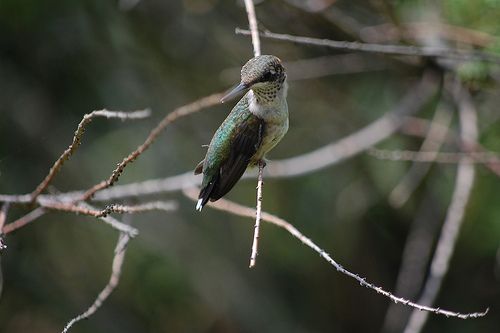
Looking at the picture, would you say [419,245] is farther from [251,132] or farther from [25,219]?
[25,219]

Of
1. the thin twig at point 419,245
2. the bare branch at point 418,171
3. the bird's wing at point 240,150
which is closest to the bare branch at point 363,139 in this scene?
the bare branch at point 418,171

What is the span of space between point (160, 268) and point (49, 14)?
1.61m

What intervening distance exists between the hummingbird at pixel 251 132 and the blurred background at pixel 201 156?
125cm

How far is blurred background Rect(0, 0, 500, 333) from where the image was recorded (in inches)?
149

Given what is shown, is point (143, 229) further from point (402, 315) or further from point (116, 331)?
point (402, 315)

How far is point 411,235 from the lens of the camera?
419 centimetres

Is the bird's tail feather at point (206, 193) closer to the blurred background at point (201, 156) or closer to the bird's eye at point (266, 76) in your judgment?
the bird's eye at point (266, 76)

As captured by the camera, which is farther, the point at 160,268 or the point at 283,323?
the point at 283,323

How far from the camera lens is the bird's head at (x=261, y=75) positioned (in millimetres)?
2002

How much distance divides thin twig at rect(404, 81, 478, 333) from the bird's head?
3.38 ft

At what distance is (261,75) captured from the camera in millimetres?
2061

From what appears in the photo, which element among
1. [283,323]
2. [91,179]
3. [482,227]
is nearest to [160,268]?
[91,179]

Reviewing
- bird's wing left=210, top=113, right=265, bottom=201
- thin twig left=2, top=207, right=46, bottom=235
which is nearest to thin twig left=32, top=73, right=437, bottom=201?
thin twig left=2, top=207, right=46, bottom=235

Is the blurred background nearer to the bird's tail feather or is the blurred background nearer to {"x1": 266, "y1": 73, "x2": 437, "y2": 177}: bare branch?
{"x1": 266, "y1": 73, "x2": 437, "y2": 177}: bare branch
